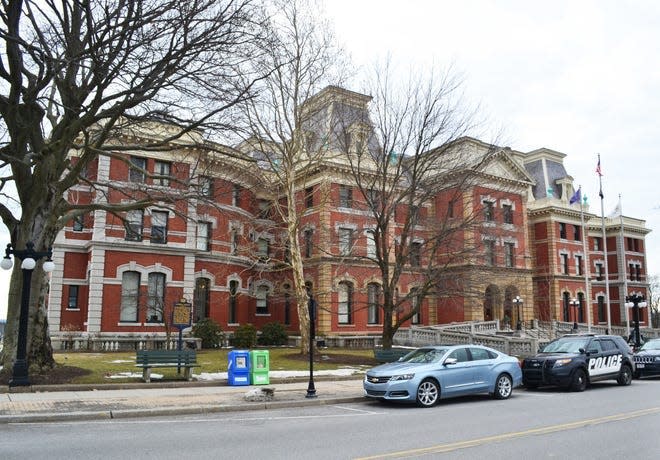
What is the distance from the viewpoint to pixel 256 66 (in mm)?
22359

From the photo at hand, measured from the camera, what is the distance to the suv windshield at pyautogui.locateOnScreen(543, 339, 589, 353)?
60.9 ft

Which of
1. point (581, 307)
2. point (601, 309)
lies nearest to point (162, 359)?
point (581, 307)

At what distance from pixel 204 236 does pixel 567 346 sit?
87.7 ft

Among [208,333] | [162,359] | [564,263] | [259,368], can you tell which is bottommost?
[259,368]

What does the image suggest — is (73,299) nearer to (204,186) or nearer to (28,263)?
(204,186)

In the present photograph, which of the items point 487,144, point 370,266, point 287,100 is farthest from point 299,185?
point 487,144

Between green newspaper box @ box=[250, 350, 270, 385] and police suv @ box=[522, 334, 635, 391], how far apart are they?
27.7 ft

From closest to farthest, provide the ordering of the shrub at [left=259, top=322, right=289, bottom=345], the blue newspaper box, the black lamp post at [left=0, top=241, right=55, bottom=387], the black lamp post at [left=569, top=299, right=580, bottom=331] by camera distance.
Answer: the black lamp post at [left=0, top=241, right=55, bottom=387]
the blue newspaper box
the shrub at [left=259, top=322, right=289, bottom=345]
the black lamp post at [left=569, top=299, right=580, bottom=331]

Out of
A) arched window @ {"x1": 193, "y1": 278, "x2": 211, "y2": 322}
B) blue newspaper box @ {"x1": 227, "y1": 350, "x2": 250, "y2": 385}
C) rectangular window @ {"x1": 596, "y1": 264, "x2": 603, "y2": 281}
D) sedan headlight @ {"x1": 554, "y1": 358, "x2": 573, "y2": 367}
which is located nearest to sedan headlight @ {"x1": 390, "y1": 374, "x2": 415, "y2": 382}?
blue newspaper box @ {"x1": 227, "y1": 350, "x2": 250, "y2": 385}

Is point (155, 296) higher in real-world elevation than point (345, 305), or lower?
higher

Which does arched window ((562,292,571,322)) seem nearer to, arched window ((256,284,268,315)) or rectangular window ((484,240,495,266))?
rectangular window ((484,240,495,266))

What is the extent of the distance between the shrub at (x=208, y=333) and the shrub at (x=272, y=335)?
3.75m

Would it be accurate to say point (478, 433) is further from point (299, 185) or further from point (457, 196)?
point (299, 185)

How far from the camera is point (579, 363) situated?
17.8m
